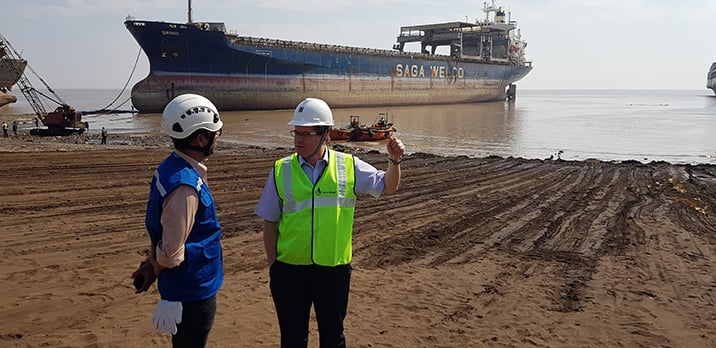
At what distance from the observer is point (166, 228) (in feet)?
6.79

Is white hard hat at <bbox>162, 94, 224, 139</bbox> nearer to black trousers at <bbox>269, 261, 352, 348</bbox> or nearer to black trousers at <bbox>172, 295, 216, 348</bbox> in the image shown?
black trousers at <bbox>172, 295, 216, 348</bbox>

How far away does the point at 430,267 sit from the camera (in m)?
5.51

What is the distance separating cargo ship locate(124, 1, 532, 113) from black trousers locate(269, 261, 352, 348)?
3819cm

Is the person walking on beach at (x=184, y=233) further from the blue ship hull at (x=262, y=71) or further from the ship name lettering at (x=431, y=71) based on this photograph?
the ship name lettering at (x=431, y=71)

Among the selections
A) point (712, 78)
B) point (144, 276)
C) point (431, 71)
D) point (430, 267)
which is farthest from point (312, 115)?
point (712, 78)

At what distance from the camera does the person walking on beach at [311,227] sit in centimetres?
265

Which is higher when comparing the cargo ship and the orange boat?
the cargo ship

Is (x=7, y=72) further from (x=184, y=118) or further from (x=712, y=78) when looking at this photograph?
(x=712, y=78)

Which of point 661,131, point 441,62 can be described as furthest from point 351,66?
point 661,131

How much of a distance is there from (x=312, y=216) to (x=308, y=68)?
4337 centimetres

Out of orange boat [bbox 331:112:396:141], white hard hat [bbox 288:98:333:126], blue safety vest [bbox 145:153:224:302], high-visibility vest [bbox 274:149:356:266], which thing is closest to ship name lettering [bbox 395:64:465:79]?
orange boat [bbox 331:112:396:141]

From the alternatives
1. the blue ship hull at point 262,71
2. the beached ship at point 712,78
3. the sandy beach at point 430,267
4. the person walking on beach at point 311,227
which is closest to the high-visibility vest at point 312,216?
the person walking on beach at point 311,227

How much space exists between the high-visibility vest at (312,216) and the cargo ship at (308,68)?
1500 inches

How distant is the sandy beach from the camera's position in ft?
13.0
